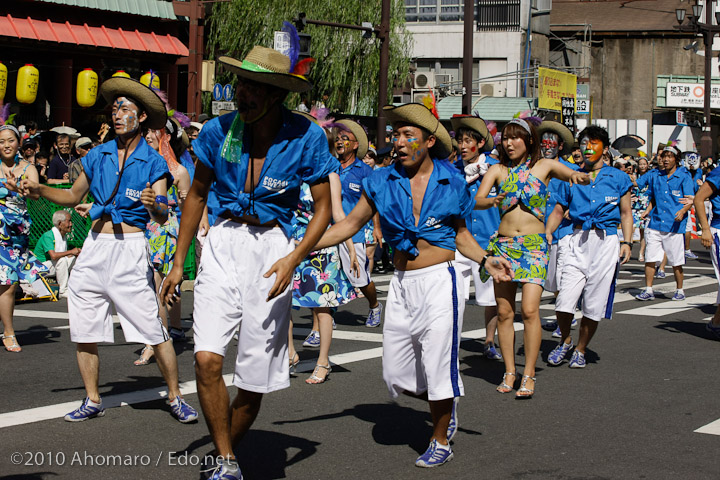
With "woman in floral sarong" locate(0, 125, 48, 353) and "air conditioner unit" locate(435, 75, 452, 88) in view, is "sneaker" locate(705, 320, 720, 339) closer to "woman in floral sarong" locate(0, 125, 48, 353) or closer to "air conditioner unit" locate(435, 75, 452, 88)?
"woman in floral sarong" locate(0, 125, 48, 353)

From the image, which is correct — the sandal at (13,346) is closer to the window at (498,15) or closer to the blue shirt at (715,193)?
the blue shirt at (715,193)

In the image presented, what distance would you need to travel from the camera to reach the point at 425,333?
5746mm

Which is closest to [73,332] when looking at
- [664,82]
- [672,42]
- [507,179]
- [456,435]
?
[456,435]

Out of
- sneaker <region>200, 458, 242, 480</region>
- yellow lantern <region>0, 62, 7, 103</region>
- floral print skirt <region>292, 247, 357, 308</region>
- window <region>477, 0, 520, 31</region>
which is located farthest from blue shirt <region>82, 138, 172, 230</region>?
window <region>477, 0, 520, 31</region>

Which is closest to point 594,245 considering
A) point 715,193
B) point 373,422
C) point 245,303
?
point 715,193

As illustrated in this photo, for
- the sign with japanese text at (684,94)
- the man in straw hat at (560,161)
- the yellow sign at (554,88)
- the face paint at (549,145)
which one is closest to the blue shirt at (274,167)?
the man in straw hat at (560,161)

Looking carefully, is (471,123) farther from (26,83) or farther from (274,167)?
(26,83)

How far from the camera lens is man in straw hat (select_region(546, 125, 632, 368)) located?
9.03m

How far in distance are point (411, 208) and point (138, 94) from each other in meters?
2.12

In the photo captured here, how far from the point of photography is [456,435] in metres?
6.36

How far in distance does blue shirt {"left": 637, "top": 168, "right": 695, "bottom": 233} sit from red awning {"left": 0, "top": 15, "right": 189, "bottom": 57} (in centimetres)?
1693

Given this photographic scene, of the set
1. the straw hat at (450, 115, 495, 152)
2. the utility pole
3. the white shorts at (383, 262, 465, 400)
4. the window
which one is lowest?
the white shorts at (383, 262, 465, 400)

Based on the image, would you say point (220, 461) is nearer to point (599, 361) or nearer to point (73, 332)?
point (73, 332)

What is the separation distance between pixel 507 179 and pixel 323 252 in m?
1.70
